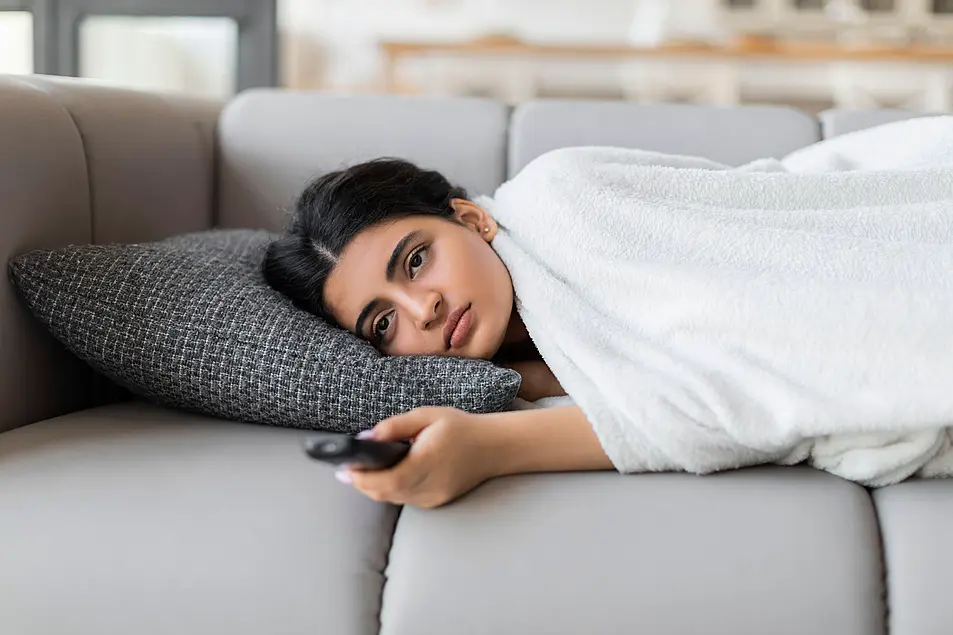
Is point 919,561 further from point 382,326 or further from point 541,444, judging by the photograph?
point 382,326

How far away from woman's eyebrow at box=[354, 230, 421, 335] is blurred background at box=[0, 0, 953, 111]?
2.96m

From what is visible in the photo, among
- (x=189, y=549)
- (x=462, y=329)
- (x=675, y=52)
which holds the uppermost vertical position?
(x=675, y=52)

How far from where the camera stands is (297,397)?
96 centimetres

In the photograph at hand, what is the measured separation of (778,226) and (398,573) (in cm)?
54

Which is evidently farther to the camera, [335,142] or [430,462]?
[335,142]

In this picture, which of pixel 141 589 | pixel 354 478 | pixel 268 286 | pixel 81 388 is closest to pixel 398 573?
pixel 354 478

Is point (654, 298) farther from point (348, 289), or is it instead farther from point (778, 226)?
point (348, 289)

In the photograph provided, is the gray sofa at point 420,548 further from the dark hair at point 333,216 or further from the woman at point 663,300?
the dark hair at point 333,216

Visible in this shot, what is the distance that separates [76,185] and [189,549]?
563 mm

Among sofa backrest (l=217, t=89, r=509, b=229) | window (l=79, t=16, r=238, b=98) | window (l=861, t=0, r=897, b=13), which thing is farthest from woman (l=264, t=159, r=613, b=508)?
window (l=861, t=0, r=897, b=13)

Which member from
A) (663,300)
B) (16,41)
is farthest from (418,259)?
(16,41)

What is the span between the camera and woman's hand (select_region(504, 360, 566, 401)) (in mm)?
1081

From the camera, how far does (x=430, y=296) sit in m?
1.01

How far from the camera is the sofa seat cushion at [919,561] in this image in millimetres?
729
